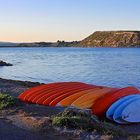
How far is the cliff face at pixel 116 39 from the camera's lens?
176375 mm

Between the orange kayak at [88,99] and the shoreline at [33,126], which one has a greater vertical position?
the orange kayak at [88,99]

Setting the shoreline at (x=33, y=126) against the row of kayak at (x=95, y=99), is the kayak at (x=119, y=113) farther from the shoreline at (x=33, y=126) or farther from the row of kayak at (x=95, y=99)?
the shoreline at (x=33, y=126)

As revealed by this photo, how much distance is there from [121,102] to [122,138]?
3.35 meters

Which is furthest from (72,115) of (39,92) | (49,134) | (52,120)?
(39,92)

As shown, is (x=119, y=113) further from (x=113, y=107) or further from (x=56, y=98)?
(x=56, y=98)

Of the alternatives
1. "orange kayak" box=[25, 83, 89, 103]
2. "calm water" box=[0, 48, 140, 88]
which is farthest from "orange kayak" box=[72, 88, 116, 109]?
"calm water" box=[0, 48, 140, 88]

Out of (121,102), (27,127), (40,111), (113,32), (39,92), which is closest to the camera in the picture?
(27,127)

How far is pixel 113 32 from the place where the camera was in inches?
7515

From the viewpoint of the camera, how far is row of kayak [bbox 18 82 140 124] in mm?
11648

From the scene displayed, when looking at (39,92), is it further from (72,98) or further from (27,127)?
(27,127)

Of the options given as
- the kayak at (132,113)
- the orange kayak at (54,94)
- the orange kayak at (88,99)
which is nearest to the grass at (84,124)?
the kayak at (132,113)

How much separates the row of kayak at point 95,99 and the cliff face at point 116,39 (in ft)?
531

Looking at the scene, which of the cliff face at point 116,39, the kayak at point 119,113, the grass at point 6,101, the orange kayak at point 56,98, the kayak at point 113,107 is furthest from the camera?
the cliff face at point 116,39

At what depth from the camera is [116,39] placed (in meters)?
187
